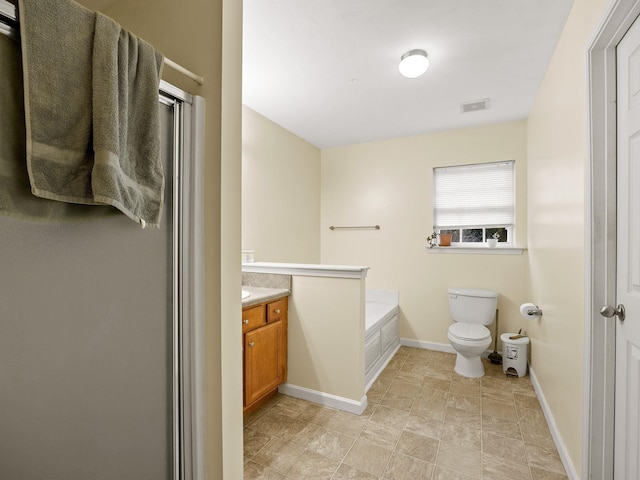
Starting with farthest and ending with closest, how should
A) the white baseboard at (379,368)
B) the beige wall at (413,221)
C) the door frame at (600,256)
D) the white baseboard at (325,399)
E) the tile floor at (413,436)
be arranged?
1. the beige wall at (413,221)
2. the white baseboard at (379,368)
3. the white baseboard at (325,399)
4. the tile floor at (413,436)
5. the door frame at (600,256)

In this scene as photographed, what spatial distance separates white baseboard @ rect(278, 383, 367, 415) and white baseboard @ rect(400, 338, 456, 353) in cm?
146

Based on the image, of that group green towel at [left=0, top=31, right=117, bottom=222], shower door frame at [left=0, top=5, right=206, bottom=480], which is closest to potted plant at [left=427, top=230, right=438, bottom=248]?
shower door frame at [left=0, top=5, right=206, bottom=480]

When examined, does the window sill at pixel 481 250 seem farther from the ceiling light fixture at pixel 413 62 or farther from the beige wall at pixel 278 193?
the ceiling light fixture at pixel 413 62

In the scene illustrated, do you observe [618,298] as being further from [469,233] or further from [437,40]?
[469,233]

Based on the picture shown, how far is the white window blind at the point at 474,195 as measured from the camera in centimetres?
316

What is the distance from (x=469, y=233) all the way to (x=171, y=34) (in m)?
3.17

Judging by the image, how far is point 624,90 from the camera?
1.21 meters

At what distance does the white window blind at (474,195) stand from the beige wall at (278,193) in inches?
57.0

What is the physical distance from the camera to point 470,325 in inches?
113

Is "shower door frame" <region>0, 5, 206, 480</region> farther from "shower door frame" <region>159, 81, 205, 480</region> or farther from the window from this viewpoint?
the window

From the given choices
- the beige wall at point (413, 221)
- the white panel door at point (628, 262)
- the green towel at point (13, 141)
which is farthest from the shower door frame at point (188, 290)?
the beige wall at point (413, 221)

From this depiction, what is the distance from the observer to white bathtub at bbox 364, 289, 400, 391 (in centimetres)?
257

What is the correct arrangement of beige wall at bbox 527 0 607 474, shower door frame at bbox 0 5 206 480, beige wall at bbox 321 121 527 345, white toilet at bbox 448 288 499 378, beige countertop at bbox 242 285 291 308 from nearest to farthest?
shower door frame at bbox 0 5 206 480 → beige wall at bbox 527 0 607 474 → beige countertop at bbox 242 285 291 308 → white toilet at bbox 448 288 499 378 → beige wall at bbox 321 121 527 345

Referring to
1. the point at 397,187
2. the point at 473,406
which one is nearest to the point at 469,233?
the point at 397,187
